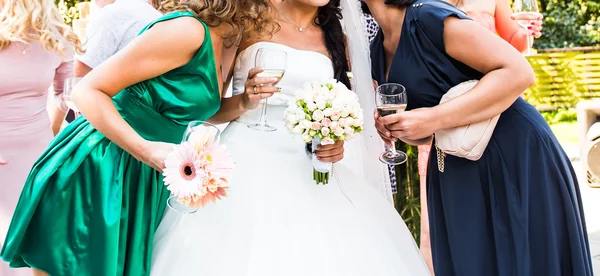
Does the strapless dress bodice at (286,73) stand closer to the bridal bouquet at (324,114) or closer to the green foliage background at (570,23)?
the bridal bouquet at (324,114)

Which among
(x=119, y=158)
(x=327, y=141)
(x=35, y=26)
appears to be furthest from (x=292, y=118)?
(x=35, y=26)

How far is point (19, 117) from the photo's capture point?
3.74 m

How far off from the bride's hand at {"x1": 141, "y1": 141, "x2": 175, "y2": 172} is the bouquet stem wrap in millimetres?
580

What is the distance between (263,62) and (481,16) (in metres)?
2.41

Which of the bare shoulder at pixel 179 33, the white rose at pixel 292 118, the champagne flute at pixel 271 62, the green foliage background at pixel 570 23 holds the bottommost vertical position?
the green foliage background at pixel 570 23

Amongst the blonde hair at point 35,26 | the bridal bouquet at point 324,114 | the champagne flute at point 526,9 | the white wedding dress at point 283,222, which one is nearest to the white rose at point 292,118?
the bridal bouquet at point 324,114

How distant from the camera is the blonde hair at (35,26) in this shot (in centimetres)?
360

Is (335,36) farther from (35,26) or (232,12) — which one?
(35,26)

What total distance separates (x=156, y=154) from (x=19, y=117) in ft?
6.40

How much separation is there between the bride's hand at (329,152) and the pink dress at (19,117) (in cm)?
200

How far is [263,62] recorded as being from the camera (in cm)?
242

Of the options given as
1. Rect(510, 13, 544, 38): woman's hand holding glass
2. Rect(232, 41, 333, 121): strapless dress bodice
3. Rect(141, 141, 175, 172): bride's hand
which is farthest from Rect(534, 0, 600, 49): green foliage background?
Rect(141, 141, 175, 172): bride's hand

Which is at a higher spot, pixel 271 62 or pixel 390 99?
pixel 271 62

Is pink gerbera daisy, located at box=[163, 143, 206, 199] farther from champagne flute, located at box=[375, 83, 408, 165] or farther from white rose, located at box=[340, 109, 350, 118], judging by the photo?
champagne flute, located at box=[375, 83, 408, 165]
